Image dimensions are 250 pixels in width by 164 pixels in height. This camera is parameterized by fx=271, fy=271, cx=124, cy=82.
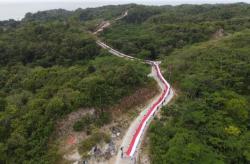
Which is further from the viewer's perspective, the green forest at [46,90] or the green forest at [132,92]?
the green forest at [46,90]

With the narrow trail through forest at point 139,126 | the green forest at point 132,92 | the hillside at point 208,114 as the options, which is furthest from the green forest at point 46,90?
the hillside at point 208,114

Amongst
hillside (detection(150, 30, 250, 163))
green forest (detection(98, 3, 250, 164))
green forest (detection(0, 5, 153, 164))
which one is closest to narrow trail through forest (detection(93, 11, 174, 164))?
green forest (detection(98, 3, 250, 164))

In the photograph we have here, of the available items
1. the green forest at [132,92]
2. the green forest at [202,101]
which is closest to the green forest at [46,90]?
the green forest at [132,92]

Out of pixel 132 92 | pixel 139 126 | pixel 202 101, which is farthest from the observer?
pixel 132 92

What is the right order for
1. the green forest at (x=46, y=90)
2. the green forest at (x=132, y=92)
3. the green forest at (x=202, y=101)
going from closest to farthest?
the green forest at (x=202, y=101)
the green forest at (x=132, y=92)
the green forest at (x=46, y=90)

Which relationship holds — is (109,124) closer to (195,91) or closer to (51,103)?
(51,103)

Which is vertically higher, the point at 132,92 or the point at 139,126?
the point at 132,92

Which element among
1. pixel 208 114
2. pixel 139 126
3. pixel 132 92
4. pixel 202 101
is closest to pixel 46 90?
pixel 132 92

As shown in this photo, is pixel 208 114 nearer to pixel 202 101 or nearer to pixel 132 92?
pixel 202 101

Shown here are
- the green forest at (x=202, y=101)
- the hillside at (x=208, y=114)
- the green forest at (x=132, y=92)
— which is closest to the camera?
the hillside at (x=208, y=114)

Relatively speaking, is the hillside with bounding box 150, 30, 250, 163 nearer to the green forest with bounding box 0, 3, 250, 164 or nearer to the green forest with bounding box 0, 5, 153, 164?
the green forest with bounding box 0, 3, 250, 164

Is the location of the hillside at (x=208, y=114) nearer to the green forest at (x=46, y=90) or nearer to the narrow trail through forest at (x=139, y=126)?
the narrow trail through forest at (x=139, y=126)
